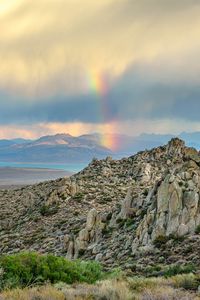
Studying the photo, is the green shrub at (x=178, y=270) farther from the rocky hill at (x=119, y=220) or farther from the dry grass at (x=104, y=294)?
the dry grass at (x=104, y=294)

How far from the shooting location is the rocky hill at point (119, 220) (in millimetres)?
26359

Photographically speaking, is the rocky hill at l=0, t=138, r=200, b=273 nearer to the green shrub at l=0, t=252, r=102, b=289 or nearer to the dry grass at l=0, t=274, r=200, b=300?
the green shrub at l=0, t=252, r=102, b=289

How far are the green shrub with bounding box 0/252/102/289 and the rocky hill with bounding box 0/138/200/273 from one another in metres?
3.86

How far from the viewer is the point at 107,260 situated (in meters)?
27.7

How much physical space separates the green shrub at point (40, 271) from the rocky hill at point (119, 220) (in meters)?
3.86

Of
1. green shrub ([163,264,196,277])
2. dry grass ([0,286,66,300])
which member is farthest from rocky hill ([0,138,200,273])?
dry grass ([0,286,66,300])

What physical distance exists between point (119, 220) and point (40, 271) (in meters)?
16.8

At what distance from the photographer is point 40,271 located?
61.4ft

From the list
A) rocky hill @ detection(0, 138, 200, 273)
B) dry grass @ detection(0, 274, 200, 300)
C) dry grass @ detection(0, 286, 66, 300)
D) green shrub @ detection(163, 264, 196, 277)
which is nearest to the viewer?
dry grass @ detection(0, 286, 66, 300)

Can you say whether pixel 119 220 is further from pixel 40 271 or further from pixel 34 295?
pixel 34 295

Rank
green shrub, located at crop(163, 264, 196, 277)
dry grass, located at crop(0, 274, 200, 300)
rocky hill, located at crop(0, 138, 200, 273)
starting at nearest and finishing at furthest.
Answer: dry grass, located at crop(0, 274, 200, 300)
green shrub, located at crop(163, 264, 196, 277)
rocky hill, located at crop(0, 138, 200, 273)

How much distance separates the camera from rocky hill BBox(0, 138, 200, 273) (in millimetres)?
26359

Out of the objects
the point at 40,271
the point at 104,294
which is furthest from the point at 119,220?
the point at 104,294

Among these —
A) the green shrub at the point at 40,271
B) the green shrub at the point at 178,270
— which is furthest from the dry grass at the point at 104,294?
the green shrub at the point at 178,270
